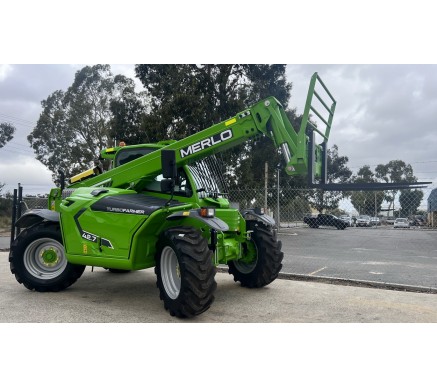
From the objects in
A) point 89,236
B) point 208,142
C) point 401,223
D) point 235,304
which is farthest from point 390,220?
point 89,236

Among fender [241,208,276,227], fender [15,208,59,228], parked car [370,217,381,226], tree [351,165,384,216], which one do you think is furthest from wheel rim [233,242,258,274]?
parked car [370,217,381,226]

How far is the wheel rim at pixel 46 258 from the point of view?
6.59m

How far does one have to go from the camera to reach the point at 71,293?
6496mm

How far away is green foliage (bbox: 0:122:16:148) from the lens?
35.7 metres

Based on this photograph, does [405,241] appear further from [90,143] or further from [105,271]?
[90,143]

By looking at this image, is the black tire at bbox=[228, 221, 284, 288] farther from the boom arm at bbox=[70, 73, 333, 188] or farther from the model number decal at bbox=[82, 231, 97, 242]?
the model number decal at bbox=[82, 231, 97, 242]

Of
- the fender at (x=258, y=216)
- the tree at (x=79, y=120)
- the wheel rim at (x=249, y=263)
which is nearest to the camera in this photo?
the wheel rim at (x=249, y=263)

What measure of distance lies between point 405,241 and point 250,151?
10384 mm

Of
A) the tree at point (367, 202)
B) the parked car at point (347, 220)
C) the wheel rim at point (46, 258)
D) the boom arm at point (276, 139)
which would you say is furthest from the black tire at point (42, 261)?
the parked car at point (347, 220)

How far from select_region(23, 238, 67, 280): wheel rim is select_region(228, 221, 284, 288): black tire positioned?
297 cm

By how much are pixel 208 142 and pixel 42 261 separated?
3267 millimetres

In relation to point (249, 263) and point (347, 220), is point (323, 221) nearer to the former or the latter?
point (347, 220)

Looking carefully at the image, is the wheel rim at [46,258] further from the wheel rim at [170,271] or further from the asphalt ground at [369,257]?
the asphalt ground at [369,257]

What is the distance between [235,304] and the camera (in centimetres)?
588
